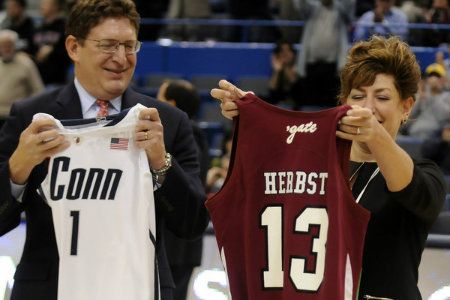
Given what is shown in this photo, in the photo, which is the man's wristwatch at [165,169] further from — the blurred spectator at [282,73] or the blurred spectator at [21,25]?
the blurred spectator at [21,25]

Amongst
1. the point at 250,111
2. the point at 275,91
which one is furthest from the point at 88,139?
the point at 275,91

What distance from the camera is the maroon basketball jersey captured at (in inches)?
128

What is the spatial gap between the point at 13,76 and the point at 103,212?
6271 millimetres

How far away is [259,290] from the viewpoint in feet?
10.9

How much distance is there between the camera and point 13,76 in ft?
31.2

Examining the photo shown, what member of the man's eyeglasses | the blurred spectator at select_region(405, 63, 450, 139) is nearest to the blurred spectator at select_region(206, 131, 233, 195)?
the blurred spectator at select_region(405, 63, 450, 139)

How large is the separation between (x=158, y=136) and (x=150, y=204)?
233 mm

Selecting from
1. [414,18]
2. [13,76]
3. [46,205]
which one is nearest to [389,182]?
[46,205]

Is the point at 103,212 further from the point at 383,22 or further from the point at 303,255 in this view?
the point at 383,22

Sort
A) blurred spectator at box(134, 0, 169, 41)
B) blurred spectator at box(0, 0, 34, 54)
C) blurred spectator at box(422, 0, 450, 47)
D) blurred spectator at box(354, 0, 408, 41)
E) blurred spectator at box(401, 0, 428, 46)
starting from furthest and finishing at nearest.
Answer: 1. blurred spectator at box(134, 0, 169, 41)
2. blurred spectator at box(0, 0, 34, 54)
3. blurred spectator at box(401, 0, 428, 46)
4. blurred spectator at box(422, 0, 450, 47)
5. blurred spectator at box(354, 0, 408, 41)

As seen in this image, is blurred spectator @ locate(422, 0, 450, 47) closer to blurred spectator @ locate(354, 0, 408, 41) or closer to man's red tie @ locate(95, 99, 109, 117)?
blurred spectator @ locate(354, 0, 408, 41)

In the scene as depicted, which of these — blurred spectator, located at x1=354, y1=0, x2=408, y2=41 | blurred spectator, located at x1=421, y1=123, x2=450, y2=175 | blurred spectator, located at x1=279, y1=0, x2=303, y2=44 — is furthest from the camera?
blurred spectator, located at x1=279, y1=0, x2=303, y2=44

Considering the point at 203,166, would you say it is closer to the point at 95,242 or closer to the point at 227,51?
the point at 95,242

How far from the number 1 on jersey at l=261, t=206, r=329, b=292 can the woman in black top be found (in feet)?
0.53
